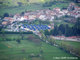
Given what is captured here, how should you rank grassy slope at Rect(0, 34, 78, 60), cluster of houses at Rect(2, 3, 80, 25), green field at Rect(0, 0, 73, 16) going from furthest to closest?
green field at Rect(0, 0, 73, 16) < cluster of houses at Rect(2, 3, 80, 25) < grassy slope at Rect(0, 34, 78, 60)

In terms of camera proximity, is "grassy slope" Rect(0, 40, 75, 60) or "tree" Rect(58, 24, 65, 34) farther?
"tree" Rect(58, 24, 65, 34)

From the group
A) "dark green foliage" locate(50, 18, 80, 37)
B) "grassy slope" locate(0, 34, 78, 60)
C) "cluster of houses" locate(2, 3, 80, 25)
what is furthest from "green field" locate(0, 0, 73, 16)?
"grassy slope" locate(0, 34, 78, 60)

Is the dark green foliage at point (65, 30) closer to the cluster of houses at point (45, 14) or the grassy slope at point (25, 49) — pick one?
the grassy slope at point (25, 49)

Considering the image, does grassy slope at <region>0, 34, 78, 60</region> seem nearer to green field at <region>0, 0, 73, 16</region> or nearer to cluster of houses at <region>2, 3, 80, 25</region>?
cluster of houses at <region>2, 3, 80, 25</region>

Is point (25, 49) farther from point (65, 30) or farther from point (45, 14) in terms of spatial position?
point (45, 14)

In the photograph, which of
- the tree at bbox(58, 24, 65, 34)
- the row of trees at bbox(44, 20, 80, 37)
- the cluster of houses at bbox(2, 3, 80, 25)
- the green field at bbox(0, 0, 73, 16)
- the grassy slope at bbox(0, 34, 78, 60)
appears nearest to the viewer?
the grassy slope at bbox(0, 34, 78, 60)

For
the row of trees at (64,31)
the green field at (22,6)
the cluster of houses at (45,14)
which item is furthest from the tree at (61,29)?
the green field at (22,6)

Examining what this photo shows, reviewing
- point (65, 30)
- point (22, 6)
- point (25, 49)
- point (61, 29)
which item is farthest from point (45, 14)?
point (25, 49)

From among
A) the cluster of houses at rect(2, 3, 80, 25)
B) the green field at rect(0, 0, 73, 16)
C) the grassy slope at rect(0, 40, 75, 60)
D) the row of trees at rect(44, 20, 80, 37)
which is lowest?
the grassy slope at rect(0, 40, 75, 60)

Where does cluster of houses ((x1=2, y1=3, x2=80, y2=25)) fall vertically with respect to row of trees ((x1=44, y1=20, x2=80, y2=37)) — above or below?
above
